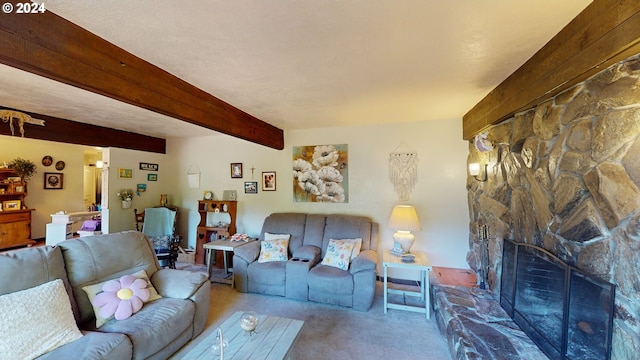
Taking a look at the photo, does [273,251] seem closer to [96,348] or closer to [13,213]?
[96,348]

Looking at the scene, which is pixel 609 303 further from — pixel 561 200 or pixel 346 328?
pixel 346 328

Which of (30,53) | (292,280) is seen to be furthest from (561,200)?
(30,53)

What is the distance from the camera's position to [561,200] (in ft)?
5.48

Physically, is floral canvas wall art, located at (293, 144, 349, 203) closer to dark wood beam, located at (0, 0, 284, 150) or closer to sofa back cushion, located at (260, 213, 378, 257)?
sofa back cushion, located at (260, 213, 378, 257)

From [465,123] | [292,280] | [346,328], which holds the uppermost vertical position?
[465,123]

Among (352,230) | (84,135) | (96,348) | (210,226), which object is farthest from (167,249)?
(352,230)

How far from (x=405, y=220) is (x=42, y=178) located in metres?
8.11

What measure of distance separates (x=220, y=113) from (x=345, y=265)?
2.35m

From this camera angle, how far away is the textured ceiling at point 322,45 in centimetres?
131

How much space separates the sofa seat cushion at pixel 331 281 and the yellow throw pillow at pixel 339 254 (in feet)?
0.35

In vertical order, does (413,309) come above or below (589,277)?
below

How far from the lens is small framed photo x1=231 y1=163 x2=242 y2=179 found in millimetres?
4633

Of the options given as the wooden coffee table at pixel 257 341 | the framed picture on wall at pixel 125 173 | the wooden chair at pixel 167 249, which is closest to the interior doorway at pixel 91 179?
the framed picture on wall at pixel 125 173

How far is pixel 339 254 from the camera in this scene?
10.9 feet
